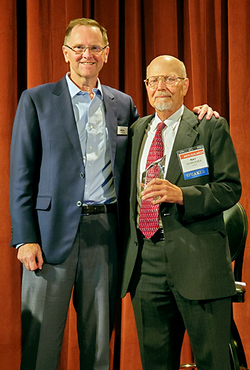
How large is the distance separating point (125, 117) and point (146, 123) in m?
0.16

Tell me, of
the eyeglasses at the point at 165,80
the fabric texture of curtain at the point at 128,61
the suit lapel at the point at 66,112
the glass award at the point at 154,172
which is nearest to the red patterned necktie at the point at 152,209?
the glass award at the point at 154,172

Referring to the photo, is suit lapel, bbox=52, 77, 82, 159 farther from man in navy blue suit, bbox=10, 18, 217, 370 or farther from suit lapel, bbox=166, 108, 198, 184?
suit lapel, bbox=166, 108, 198, 184

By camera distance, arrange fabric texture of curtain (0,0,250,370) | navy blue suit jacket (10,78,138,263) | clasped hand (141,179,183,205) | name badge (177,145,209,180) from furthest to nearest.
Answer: fabric texture of curtain (0,0,250,370), navy blue suit jacket (10,78,138,263), name badge (177,145,209,180), clasped hand (141,179,183,205)

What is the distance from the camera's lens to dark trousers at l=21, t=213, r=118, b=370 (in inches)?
76.2

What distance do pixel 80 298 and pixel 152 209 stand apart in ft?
1.74

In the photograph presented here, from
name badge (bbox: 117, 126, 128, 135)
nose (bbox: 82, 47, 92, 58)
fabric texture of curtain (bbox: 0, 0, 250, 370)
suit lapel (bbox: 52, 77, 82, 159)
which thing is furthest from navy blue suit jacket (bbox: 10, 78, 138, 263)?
fabric texture of curtain (bbox: 0, 0, 250, 370)

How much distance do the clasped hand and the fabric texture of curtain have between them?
117 centimetres

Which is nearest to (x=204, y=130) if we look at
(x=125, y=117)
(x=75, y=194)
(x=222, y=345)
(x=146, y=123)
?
(x=146, y=123)

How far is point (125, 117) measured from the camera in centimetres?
218

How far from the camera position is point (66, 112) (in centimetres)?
201

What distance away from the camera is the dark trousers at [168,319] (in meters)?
1.80

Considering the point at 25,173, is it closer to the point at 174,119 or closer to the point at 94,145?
the point at 94,145

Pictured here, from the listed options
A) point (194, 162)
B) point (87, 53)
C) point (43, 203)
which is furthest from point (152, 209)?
point (87, 53)

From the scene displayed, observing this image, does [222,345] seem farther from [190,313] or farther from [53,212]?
[53,212]
